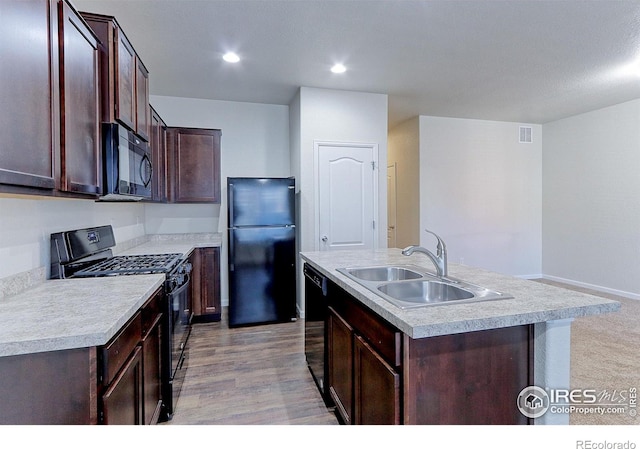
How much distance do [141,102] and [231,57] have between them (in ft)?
4.03

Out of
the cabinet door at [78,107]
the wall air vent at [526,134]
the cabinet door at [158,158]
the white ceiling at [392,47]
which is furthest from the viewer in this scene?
the wall air vent at [526,134]

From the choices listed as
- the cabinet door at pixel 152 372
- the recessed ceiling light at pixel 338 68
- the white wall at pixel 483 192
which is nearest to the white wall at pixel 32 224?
the cabinet door at pixel 152 372

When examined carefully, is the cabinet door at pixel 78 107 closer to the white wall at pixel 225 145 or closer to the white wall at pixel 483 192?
the white wall at pixel 225 145

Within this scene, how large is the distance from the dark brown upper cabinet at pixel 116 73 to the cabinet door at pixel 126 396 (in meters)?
1.24

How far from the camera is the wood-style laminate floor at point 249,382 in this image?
2.09m

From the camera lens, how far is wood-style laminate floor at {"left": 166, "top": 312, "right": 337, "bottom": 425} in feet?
6.85

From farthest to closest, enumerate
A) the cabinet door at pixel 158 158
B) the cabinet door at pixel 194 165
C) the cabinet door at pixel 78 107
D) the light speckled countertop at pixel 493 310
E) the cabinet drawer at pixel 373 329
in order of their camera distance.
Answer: the cabinet door at pixel 194 165, the cabinet door at pixel 158 158, the cabinet door at pixel 78 107, the cabinet drawer at pixel 373 329, the light speckled countertop at pixel 493 310

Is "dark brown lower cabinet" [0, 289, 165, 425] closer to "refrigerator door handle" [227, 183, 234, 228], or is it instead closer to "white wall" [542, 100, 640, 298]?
"refrigerator door handle" [227, 183, 234, 228]

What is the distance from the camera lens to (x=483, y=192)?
5.61 meters

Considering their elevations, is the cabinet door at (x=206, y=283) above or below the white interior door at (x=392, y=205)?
below

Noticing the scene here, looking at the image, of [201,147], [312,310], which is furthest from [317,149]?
[312,310]

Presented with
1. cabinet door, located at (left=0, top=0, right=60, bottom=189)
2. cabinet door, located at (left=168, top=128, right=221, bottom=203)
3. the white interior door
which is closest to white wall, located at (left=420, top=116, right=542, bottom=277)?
the white interior door
